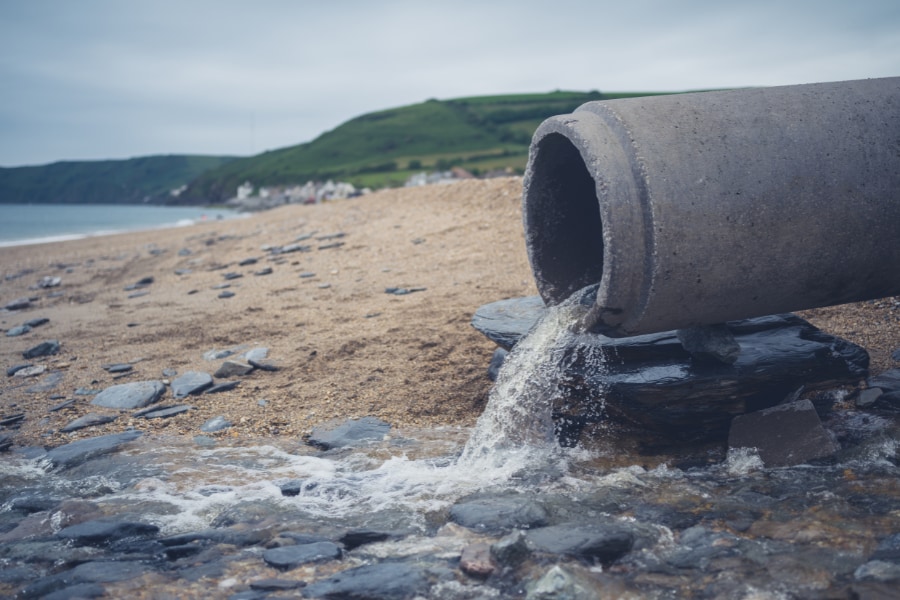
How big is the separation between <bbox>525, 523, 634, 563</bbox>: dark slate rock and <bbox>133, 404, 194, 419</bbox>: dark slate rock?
135 inches

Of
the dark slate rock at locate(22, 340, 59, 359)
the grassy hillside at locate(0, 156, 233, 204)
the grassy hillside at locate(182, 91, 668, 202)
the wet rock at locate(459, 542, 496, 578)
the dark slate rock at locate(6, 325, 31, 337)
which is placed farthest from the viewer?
the grassy hillside at locate(0, 156, 233, 204)

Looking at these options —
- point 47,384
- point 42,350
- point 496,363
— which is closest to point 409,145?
point 42,350

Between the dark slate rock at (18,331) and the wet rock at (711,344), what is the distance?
803 cm

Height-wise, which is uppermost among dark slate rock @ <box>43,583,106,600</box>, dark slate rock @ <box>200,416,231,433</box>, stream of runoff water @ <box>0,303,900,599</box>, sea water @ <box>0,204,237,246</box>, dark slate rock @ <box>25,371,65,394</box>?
sea water @ <box>0,204,237,246</box>

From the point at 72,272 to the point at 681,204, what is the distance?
13.8 m

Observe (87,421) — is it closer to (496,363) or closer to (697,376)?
(496,363)

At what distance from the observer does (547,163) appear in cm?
511

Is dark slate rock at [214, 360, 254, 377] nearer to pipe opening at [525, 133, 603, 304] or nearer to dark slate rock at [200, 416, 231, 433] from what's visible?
dark slate rock at [200, 416, 231, 433]

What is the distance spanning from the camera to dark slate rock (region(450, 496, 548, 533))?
358cm

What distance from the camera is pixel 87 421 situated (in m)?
5.66

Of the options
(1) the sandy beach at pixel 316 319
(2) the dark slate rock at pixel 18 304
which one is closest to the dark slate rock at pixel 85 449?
(1) the sandy beach at pixel 316 319

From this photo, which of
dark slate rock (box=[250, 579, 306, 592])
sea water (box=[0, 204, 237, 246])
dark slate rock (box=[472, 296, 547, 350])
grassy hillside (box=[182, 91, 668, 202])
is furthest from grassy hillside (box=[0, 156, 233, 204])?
dark slate rock (box=[250, 579, 306, 592])

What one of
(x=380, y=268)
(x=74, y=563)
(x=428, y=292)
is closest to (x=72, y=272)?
(x=380, y=268)

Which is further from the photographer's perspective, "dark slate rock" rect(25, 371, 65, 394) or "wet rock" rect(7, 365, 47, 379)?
"wet rock" rect(7, 365, 47, 379)
